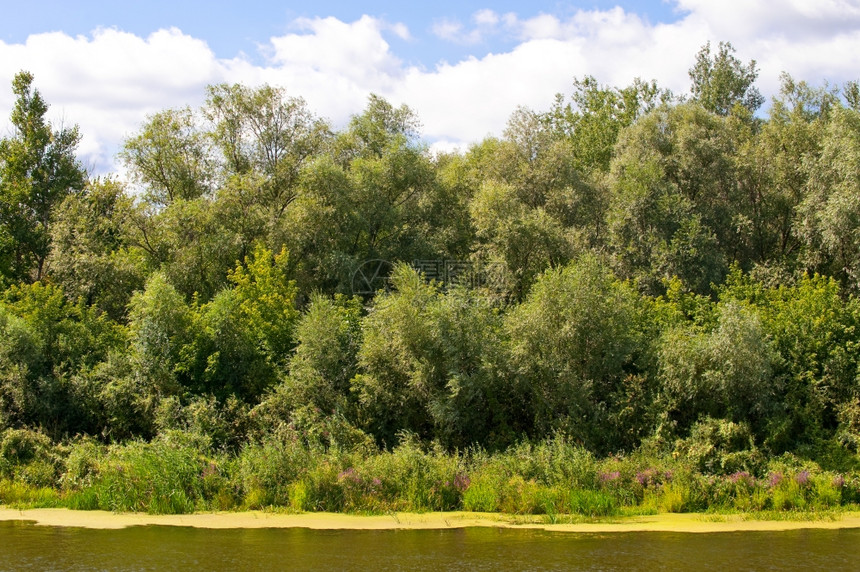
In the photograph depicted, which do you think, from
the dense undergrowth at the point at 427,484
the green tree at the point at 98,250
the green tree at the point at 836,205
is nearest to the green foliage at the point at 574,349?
the dense undergrowth at the point at 427,484

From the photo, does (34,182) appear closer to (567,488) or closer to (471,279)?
(471,279)

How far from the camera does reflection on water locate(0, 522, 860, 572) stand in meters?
16.3

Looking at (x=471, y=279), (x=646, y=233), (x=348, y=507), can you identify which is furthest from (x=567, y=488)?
(x=646, y=233)

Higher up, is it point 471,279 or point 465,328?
point 471,279

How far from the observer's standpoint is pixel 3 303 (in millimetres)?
32031

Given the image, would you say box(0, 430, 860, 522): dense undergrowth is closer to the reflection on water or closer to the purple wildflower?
the purple wildflower

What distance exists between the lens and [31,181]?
44.7 meters

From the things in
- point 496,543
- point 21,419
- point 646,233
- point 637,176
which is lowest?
point 496,543

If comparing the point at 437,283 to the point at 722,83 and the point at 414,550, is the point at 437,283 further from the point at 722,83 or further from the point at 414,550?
the point at 722,83

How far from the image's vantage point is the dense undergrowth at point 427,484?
22.1 m

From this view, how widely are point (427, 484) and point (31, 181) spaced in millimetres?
34620

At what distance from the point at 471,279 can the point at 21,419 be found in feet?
67.8

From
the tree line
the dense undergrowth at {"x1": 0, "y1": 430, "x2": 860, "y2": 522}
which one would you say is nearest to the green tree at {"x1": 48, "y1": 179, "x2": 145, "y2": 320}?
the tree line

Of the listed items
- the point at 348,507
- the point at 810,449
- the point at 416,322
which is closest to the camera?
the point at 348,507
